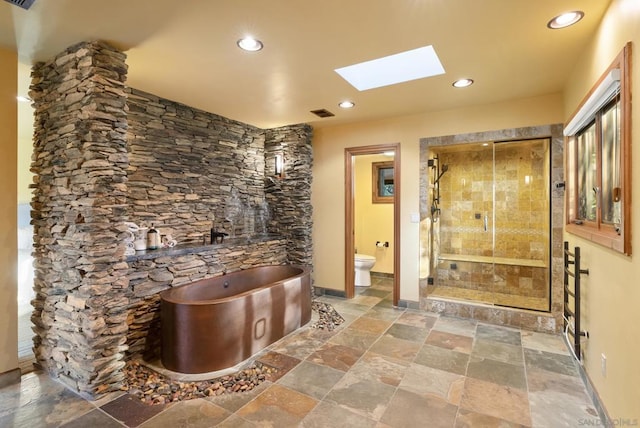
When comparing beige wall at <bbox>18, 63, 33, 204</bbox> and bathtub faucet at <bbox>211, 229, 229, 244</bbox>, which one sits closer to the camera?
bathtub faucet at <bbox>211, 229, 229, 244</bbox>

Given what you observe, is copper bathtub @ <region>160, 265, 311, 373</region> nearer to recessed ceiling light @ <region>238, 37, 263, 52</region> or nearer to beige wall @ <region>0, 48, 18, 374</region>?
beige wall @ <region>0, 48, 18, 374</region>

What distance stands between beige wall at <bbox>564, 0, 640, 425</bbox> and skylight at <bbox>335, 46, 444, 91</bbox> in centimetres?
105

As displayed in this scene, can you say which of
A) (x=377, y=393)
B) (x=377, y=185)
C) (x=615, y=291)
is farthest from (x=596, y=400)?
(x=377, y=185)

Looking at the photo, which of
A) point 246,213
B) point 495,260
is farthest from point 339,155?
point 495,260

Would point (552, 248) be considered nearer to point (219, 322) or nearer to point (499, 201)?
point (499, 201)

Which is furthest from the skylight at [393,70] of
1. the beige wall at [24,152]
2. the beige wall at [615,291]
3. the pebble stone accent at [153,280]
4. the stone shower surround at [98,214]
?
the beige wall at [24,152]

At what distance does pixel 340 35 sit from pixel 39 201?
2.64 metres

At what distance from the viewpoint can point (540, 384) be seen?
7.57 feet

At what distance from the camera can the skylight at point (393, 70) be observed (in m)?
2.71

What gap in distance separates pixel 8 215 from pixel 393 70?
131 inches

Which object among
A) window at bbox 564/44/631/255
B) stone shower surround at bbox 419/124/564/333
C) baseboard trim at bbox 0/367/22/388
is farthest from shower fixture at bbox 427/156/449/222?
baseboard trim at bbox 0/367/22/388

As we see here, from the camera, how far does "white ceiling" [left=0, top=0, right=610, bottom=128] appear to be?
1.84 metres

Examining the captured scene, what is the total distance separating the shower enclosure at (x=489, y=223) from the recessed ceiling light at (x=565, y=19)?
1651 mm

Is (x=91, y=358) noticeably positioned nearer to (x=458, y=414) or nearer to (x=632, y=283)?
(x=458, y=414)
